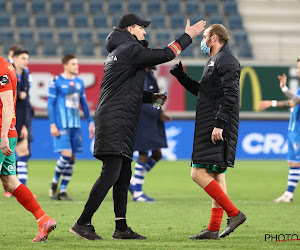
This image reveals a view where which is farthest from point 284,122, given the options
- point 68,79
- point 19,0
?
point 68,79

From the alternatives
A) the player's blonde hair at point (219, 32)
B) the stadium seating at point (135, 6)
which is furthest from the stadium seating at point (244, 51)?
the player's blonde hair at point (219, 32)

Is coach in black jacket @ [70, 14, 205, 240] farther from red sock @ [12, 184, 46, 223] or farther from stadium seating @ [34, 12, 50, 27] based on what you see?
stadium seating @ [34, 12, 50, 27]

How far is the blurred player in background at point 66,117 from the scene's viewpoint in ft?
32.7

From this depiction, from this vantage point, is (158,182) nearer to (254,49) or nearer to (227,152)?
(227,152)

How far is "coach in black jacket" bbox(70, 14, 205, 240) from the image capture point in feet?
19.1

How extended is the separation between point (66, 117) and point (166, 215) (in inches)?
105

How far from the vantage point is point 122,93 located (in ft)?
19.4

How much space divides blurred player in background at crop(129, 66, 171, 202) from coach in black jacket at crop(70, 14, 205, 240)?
148 inches

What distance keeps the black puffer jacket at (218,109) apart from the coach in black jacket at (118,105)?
1.28ft

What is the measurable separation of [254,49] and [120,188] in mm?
16485

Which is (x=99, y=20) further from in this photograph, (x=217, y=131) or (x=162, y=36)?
(x=217, y=131)

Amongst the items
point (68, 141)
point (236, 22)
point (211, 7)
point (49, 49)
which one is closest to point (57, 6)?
point (49, 49)

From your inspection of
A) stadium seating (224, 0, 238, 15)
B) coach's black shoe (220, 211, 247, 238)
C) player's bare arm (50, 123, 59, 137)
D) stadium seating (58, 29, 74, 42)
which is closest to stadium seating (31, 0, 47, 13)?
stadium seating (58, 29, 74, 42)

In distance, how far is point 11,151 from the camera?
5637mm
